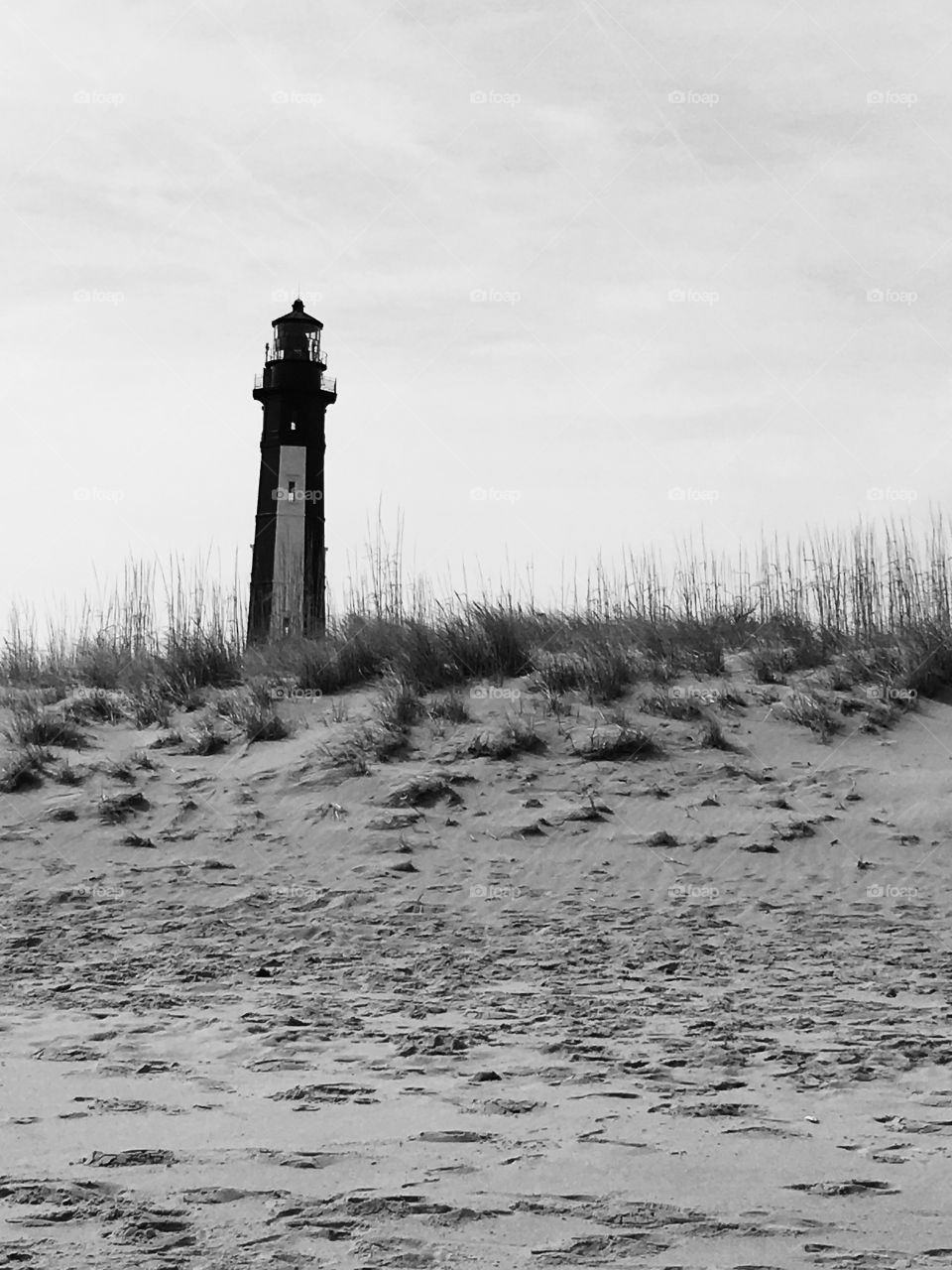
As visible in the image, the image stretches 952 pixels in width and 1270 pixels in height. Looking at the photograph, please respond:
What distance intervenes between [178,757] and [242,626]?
201cm

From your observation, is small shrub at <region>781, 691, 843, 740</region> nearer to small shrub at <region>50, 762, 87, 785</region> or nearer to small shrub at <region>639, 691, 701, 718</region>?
small shrub at <region>639, 691, 701, 718</region>

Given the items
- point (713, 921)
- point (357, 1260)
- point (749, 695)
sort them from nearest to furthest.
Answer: point (357, 1260) < point (713, 921) < point (749, 695)

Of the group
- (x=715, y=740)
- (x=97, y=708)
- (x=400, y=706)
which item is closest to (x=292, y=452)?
(x=97, y=708)

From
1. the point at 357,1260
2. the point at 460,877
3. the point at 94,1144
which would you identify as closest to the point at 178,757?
the point at 460,877

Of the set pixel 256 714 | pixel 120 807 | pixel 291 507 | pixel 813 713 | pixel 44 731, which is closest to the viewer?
pixel 120 807

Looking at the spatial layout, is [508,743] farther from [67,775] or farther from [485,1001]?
[485,1001]

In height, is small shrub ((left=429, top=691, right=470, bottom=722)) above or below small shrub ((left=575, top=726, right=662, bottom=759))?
above

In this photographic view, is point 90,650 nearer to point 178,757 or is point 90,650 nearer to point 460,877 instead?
point 178,757

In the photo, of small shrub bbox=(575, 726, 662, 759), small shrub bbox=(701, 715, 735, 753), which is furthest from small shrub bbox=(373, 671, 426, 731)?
small shrub bbox=(701, 715, 735, 753)

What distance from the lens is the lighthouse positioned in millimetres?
21469

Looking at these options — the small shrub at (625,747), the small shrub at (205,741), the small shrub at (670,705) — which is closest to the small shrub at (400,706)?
the small shrub at (205,741)

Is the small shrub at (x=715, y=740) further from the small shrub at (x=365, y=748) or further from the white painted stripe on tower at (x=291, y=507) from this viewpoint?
the white painted stripe on tower at (x=291, y=507)

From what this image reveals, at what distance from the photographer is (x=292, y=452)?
72.1ft

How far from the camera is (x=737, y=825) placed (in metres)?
7.20
